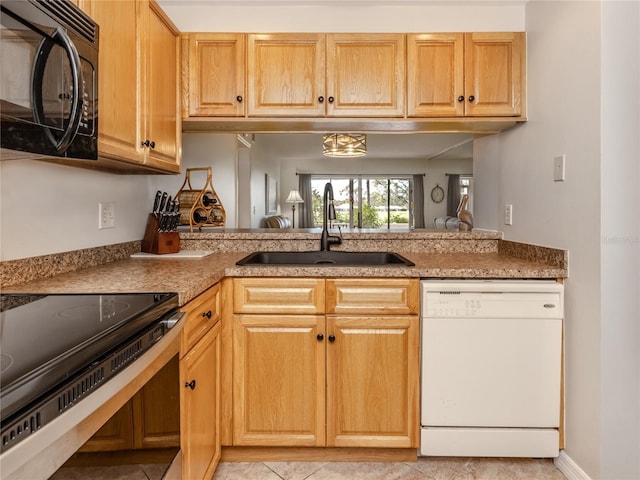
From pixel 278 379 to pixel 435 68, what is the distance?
68.7 inches

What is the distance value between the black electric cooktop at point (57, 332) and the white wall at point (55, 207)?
0.30 meters

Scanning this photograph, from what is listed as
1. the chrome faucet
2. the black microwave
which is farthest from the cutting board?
the black microwave

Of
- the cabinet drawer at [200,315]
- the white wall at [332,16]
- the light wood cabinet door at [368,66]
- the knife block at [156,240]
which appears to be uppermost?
the white wall at [332,16]

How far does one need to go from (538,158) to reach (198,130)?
185cm

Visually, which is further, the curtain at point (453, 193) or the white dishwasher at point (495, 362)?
the curtain at point (453, 193)

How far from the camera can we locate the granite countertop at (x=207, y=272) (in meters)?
1.45

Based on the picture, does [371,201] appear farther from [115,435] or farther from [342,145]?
[115,435]

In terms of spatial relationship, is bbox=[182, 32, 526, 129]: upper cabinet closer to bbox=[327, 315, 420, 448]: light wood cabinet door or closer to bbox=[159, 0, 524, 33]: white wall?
bbox=[159, 0, 524, 33]: white wall

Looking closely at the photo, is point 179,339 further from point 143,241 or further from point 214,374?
point 143,241

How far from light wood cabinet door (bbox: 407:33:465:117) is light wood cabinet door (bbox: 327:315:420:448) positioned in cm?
117

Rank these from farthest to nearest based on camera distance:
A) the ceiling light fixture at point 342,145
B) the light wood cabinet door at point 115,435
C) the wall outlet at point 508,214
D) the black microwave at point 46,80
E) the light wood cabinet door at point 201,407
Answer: the ceiling light fixture at point 342,145, the wall outlet at point 508,214, the light wood cabinet door at point 201,407, the black microwave at point 46,80, the light wood cabinet door at point 115,435

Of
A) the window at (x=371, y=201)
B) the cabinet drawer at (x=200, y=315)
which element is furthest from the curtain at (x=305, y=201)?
the cabinet drawer at (x=200, y=315)

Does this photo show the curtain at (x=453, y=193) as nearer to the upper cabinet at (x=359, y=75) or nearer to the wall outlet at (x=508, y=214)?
the wall outlet at (x=508, y=214)

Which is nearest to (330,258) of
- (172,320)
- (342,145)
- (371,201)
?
(172,320)
